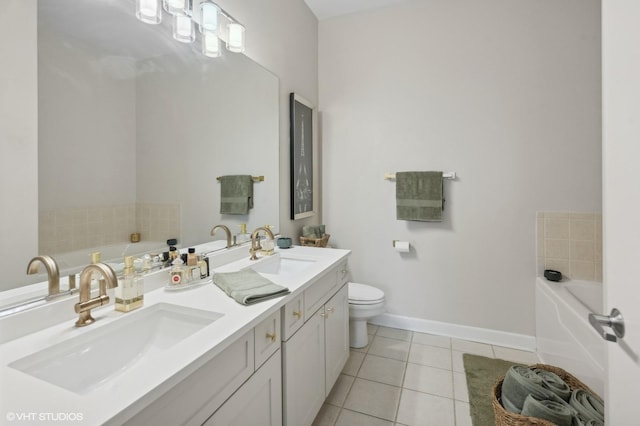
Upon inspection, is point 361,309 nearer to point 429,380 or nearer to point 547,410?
point 429,380

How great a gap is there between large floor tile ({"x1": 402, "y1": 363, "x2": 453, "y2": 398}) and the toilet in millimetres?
414

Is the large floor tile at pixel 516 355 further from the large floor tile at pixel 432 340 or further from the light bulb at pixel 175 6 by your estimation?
the light bulb at pixel 175 6

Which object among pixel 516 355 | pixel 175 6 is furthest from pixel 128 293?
pixel 516 355

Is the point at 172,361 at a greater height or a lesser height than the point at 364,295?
greater

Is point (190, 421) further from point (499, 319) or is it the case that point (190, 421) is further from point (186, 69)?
point (499, 319)

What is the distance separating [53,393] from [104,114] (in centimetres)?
90

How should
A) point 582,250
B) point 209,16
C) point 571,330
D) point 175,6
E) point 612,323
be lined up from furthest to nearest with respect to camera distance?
point 582,250 < point 571,330 < point 209,16 < point 175,6 < point 612,323

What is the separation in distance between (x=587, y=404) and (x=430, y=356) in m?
1.07

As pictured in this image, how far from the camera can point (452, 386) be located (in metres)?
1.92

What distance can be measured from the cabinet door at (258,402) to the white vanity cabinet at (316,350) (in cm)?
7

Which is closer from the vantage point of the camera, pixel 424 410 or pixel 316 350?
pixel 316 350

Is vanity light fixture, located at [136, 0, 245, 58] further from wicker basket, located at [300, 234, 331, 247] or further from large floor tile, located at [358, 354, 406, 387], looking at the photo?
large floor tile, located at [358, 354, 406, 387]

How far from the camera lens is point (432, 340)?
8.29 ft

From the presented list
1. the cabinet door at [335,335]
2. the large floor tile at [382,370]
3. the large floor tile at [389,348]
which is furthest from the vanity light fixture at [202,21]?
the large floor tile at [389,348]
